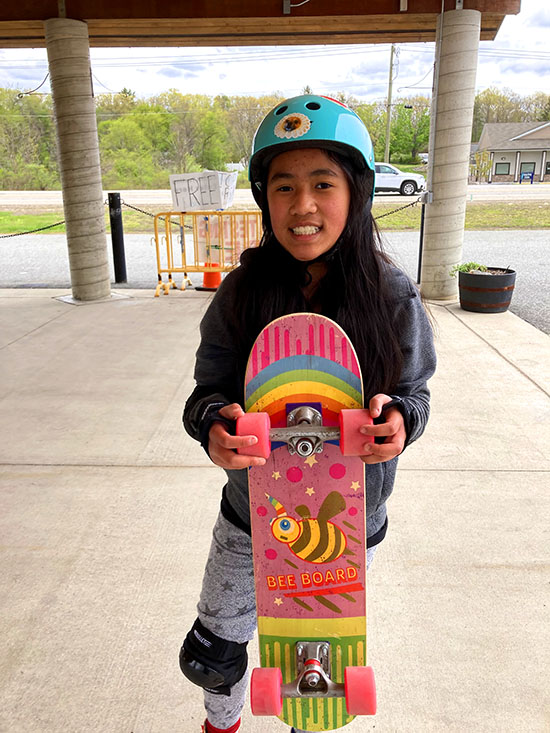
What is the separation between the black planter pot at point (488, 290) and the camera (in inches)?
251

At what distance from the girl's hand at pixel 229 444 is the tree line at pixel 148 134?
24.8 metres

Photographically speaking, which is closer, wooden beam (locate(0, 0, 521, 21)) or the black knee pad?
the black knee pad

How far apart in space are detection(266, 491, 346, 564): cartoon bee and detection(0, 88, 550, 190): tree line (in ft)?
81.4

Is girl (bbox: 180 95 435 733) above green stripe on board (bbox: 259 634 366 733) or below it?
above

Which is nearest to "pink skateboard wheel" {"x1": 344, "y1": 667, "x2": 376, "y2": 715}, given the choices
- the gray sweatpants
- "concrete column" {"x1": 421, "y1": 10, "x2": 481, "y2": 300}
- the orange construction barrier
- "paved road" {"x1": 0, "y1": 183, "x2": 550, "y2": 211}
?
the gray sweatpants

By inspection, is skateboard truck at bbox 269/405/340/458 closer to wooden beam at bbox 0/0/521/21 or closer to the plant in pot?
the plant in pot

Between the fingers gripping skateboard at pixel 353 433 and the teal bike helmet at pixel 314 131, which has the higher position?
the teal bike helmet at pixel 314 131

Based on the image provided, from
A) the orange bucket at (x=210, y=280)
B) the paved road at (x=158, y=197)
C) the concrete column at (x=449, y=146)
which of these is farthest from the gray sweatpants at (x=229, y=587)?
the paved road at (x=158, y=197)

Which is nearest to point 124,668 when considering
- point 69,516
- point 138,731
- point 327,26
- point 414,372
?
point 138,731

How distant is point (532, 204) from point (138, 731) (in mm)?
23311

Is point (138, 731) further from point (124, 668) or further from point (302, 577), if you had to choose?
point (302, 577)

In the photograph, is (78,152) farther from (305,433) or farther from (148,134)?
(148,134)

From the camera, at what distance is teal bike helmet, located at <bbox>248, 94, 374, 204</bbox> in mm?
1231

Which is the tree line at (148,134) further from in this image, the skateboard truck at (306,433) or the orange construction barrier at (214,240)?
the skateboard truck at (306,433)
